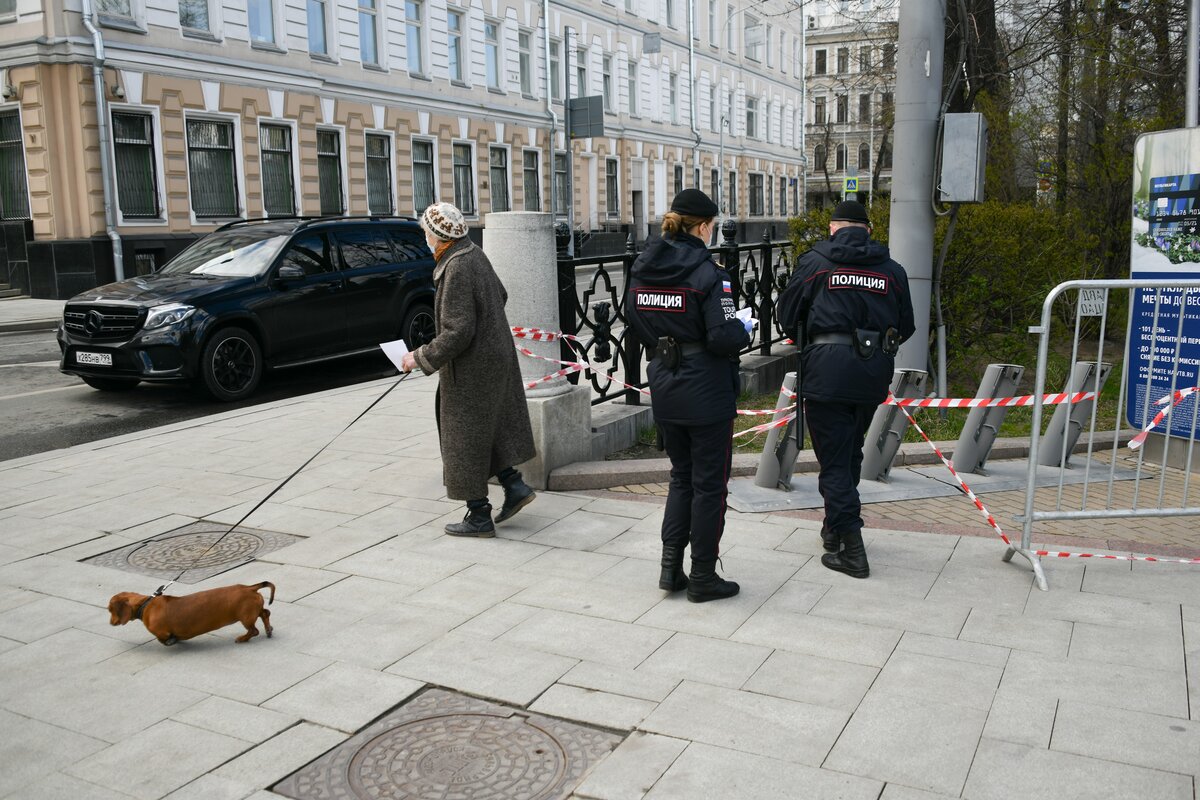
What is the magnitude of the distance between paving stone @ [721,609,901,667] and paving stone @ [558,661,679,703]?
544mm

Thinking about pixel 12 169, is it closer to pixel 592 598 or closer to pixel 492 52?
pixel 492 52

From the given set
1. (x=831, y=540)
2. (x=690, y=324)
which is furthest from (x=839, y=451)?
(x=690, y=324)

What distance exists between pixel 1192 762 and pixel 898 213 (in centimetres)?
556

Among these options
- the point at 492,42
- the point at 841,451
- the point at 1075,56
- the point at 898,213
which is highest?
the point at 492,42

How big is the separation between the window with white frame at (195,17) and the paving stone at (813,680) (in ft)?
77.5

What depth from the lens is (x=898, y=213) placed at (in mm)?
8305

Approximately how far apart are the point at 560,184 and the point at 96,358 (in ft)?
98.1

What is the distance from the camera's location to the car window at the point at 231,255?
38.6 ft

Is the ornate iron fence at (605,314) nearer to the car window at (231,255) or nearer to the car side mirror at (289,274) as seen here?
the car side mirror at (289,274)

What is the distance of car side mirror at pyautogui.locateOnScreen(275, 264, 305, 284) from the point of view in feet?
38.8

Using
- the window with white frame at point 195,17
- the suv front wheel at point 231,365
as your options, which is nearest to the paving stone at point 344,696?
the suv front wheel at point 231,365

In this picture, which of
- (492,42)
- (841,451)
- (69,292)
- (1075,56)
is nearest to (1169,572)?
(841,451)

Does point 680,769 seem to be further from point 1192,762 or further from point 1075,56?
point 1075,56

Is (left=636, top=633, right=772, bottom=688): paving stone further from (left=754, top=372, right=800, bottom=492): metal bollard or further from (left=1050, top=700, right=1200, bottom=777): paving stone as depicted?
(left=754, top=372, right=800, bottom=492): metal bollard
